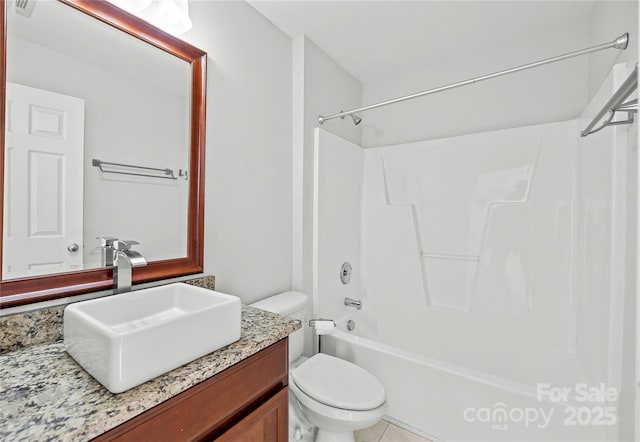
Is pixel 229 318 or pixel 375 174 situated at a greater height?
pixel 375 174

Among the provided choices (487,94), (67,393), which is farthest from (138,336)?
(487,94)

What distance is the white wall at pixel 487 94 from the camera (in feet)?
6.07

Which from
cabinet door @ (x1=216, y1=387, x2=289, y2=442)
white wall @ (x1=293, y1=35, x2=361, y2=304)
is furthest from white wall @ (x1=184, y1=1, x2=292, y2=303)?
cabinet door @ (x1=216, y1=387, x2=289, y2=442)

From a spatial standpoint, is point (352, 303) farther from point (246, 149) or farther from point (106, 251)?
point (106, 251)

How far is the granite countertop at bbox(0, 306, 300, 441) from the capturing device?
52 centimetres

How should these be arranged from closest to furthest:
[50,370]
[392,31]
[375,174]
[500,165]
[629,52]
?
[50,370], [629,52], [392,31], [500,165], [375,174]

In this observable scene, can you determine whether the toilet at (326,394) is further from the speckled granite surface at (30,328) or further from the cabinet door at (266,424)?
the speckled granite surface at (30,328)

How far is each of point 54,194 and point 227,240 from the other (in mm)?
696

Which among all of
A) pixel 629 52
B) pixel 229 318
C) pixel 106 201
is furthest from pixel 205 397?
pixel 629 52

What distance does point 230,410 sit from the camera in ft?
2.59

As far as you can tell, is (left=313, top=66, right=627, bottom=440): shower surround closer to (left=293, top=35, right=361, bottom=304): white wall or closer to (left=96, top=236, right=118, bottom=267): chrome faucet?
(left=293, top=35, right=361, bottom=304): white wall

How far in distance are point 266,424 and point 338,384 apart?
Result: 657 millimetres

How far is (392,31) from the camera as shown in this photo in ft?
6.16

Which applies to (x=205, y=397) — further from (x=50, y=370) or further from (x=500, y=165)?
(x=500, y=165)
